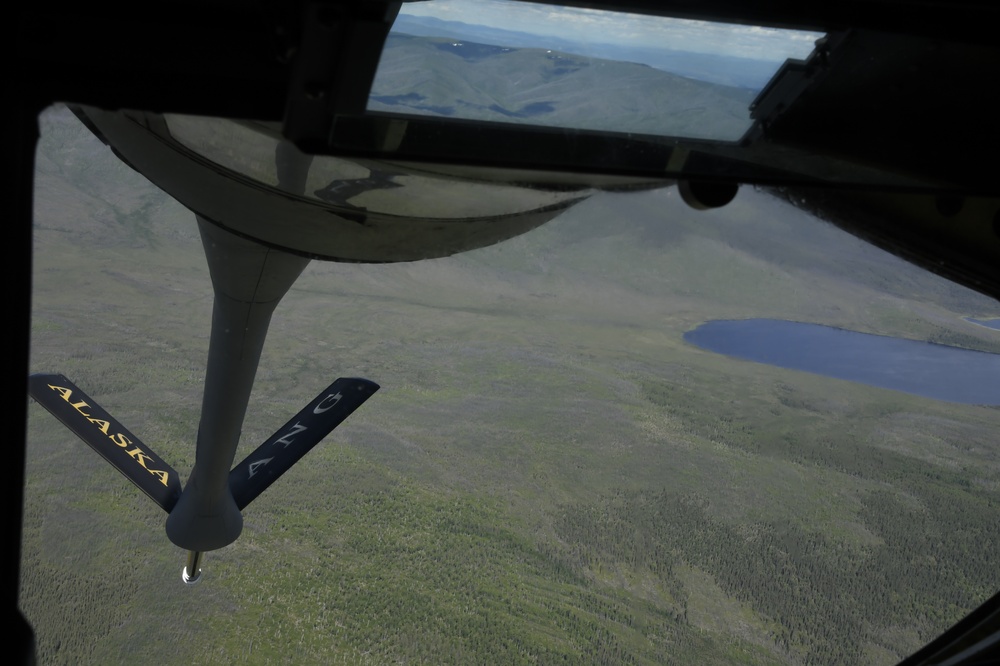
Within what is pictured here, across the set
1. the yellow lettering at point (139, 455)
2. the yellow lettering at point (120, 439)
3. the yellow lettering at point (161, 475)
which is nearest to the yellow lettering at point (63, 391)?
the yellow lettering at point (120, 439)

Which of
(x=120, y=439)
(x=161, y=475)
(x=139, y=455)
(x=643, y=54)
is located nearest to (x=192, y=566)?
(x=161, y=475)

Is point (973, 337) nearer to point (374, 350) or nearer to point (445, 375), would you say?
point (445, 375)

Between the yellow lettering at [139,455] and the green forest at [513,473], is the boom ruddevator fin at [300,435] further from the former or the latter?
the green forest at [513,473]

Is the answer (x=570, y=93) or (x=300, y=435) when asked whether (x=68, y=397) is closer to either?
(x=300, y=435)

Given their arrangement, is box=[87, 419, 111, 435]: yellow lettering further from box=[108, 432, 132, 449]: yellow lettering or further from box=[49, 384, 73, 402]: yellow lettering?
box=[49, 384, 73, 402]: yellow lettering

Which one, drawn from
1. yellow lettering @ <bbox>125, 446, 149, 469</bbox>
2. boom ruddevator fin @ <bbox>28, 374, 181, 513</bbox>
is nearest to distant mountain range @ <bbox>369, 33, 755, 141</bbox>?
boom ruddevator fin @ <bbox>28, 374, 181, 513</bbox>

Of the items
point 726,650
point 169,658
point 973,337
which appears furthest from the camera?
point 973,337

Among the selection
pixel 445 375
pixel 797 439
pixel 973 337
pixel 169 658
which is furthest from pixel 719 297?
pixel 169 658
